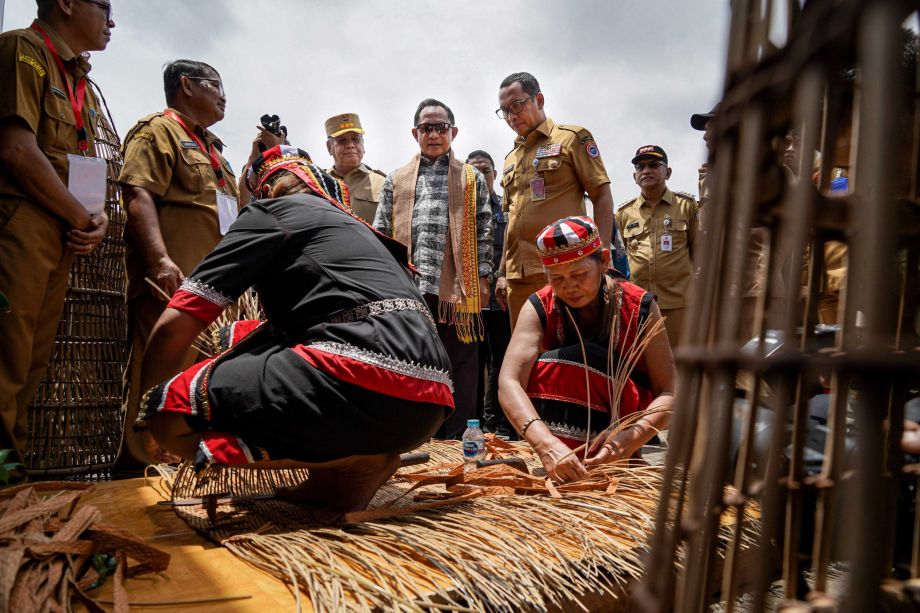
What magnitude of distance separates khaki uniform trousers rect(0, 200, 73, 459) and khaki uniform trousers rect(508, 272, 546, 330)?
2.43 metres

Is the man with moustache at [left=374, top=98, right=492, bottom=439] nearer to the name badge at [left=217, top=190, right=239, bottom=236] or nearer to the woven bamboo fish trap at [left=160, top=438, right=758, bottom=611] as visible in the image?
the name badge at [left=217, top=190, right=239, bottom=236]

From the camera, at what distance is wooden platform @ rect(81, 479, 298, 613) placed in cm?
130

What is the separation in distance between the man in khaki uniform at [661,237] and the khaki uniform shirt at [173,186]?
11.4ft

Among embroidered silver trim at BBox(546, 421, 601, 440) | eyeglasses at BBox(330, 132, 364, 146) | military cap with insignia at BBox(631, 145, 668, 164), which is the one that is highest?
military cap with insignia at BBox(631, 145, 668, 164)

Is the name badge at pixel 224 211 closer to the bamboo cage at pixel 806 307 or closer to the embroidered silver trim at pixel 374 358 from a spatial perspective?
the embroidered silver trim at pixel 374 358

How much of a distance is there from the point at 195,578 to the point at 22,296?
65.9 inches

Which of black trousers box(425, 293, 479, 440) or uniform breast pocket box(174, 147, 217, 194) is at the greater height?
uniform breast pocket box(174, 147, 217, 194)

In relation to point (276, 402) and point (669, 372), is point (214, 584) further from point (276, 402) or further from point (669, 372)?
point (669, 372)

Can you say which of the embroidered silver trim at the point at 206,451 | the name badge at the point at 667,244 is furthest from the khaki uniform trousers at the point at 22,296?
the name badge at the point at 667,244

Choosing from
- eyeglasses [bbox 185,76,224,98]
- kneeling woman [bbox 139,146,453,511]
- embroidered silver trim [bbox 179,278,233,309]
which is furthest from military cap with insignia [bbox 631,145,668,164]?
embroidered silver trim [bbox 179,278,233,309]

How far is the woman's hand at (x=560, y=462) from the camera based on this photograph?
2.23 m

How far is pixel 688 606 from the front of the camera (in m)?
0.63

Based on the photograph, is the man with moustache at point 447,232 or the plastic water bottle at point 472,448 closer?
the plastic water bottle at point 472,448

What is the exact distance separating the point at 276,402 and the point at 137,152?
1.90 meters
